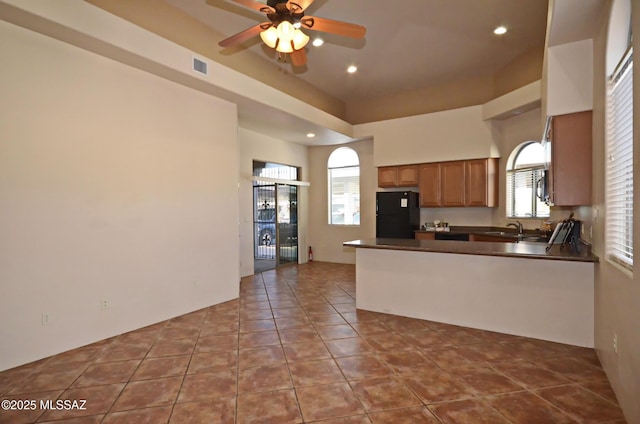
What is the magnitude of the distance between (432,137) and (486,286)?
3.54m

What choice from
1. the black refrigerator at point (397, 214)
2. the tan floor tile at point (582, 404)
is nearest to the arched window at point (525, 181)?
→ the black refrigerator at point (397, 214)

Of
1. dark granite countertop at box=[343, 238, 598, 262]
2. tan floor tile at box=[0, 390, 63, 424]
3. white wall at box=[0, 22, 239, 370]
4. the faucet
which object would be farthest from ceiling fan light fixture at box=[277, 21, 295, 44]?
the faucet

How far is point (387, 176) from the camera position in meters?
6.89

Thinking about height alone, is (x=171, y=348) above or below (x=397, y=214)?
below

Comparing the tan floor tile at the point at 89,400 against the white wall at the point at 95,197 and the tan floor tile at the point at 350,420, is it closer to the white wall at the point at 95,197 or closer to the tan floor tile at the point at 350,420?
the white wall at the point at 95,197

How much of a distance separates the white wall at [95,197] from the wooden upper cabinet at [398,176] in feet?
11.6

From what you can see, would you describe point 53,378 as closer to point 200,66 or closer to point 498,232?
point 200,66

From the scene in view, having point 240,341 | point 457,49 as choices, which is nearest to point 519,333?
point 240,341

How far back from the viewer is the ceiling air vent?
13.1 ft

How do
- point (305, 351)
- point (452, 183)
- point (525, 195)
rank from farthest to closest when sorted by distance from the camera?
point (452, 183) < point (525, 195) < point (305, 351)

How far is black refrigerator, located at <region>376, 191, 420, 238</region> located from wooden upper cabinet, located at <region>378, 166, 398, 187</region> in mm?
316

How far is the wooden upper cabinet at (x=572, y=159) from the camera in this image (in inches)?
116

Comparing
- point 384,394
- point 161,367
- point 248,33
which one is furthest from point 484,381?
point 248,33

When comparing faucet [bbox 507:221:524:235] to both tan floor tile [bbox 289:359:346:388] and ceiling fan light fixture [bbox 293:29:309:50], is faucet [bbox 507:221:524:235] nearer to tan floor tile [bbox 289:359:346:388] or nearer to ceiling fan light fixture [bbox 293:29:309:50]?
tan floor tile [bbox 289:359:346:388]
